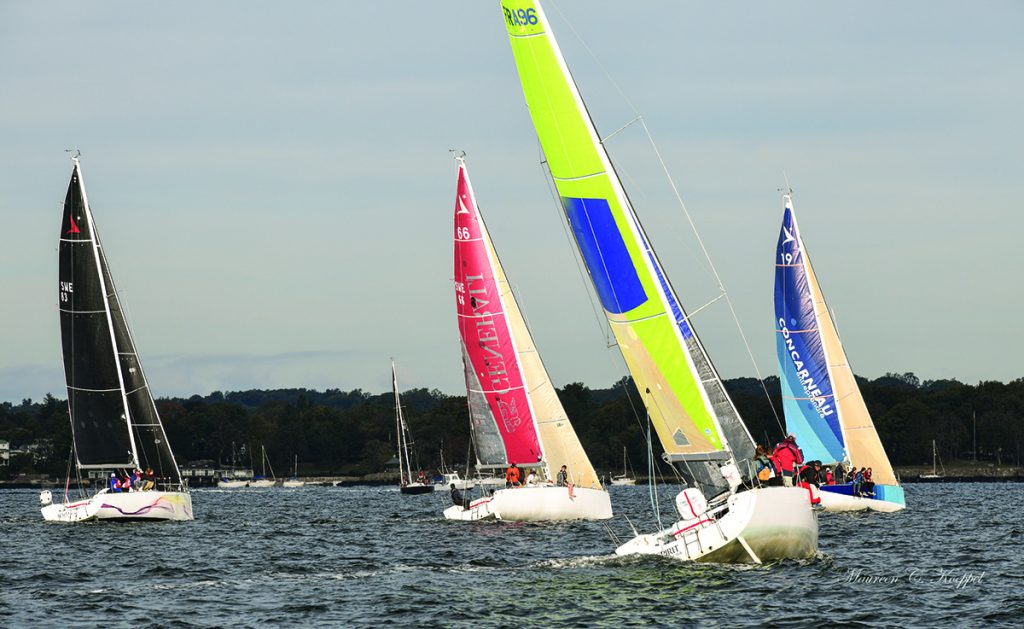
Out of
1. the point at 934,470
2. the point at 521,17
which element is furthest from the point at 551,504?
the point at 934,470

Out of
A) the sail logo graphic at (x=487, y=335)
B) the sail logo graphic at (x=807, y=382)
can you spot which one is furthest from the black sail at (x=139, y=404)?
the sail logo graphic at (x=807, y=382)

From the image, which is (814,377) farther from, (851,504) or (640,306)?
(640,306)

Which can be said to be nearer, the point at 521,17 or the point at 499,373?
the point at 521,17

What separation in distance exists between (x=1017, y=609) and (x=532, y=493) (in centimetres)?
2356

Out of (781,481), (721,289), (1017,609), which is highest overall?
(721,289)

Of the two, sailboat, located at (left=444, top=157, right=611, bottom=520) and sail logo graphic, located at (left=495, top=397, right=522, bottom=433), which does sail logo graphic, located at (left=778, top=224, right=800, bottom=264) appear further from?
sail logo graphic, located at (left=495, top=397, right=522, bottom=433)

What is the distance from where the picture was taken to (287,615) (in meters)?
23.1

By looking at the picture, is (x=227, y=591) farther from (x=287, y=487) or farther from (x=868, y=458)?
(x=287, y=487)

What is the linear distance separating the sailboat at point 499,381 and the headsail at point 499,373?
3cm

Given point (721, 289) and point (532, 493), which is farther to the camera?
point (532, 493)

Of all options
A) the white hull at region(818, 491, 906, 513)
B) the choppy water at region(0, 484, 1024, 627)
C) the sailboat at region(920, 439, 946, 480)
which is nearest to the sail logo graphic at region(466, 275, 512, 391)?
the choppy water at region(0, 484, 1024, 627)

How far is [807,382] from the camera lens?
180 feet

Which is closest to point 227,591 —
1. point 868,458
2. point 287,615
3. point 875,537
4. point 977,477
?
point 287,615

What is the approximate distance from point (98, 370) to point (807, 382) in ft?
83.2
